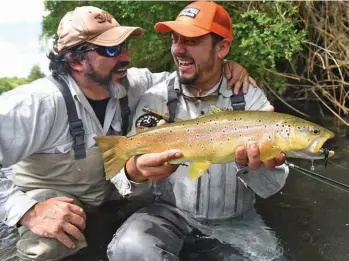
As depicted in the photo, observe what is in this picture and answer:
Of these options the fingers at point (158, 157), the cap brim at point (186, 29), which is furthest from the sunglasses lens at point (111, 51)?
the fingers at point (158, 157)

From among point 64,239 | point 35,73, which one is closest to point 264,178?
point 64,239

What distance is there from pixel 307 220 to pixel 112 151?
7.10 ft

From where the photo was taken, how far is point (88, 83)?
3.47m

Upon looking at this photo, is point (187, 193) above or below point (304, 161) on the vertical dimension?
above

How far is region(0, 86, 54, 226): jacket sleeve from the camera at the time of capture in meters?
3.08

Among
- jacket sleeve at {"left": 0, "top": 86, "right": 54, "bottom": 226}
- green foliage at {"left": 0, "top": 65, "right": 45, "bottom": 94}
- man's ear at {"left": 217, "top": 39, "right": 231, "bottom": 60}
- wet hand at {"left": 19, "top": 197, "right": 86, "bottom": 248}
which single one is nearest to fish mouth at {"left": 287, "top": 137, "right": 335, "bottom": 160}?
man's ear at {"left": 217, "top": 39, "right": 231, "bottom": 60}

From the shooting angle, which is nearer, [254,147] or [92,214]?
[254,147]

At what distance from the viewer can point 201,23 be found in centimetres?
329

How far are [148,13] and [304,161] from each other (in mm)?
2994

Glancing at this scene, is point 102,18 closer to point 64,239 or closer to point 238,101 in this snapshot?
point 238,101

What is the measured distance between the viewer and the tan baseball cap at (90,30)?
3.46 meters

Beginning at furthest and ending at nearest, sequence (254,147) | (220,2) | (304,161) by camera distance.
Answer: (220,2) < (304,161) < (254,147)

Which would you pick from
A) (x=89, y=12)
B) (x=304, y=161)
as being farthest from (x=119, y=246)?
(x=304, y=161)

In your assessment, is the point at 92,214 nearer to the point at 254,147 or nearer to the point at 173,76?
the point at 173,76
